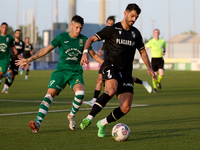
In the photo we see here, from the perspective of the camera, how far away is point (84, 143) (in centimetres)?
573

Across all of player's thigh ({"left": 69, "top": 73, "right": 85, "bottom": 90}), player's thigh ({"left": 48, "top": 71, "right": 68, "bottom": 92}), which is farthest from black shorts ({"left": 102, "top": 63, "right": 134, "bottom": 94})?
player's thigh ({"left": 48, "top": 71, "right": 68, "bottom": 92})

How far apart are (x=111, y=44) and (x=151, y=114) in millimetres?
3316

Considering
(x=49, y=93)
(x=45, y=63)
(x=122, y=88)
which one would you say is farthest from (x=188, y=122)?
(x=45, y=63)

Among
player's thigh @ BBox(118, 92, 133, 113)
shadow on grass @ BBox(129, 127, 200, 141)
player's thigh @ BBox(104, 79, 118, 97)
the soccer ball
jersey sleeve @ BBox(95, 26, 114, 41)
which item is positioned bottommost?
shadow on grass @ BBox(129, 127, 200, 141)

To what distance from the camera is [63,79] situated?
7.07 metres

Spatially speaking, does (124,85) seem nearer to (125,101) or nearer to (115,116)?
(125,101)

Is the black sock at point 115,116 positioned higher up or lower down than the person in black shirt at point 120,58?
lower down

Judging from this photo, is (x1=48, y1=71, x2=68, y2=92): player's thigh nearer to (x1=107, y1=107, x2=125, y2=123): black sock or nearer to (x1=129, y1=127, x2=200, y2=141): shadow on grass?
(x1=107, y1=107, x2=125, y2=123): black sock

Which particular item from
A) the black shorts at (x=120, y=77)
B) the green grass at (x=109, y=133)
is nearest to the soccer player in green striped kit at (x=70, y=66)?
the green grass at (x=109, y=133)

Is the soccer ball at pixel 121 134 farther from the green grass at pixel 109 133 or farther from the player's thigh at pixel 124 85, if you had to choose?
the player's thigh at pixel 124 85

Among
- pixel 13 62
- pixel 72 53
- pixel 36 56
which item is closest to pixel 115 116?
pixel 72 53

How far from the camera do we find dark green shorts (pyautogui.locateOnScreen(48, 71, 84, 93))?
6996 millimetres

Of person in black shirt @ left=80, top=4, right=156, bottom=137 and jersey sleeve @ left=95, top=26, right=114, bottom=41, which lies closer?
person in black shirt @ left=80, top=4, right=156, bottom=137

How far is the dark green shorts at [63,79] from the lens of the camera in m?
7.00
